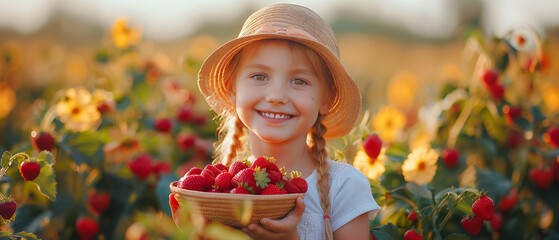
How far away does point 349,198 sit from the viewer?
5.71ft

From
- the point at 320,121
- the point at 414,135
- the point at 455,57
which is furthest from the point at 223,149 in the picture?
the point at 455,57

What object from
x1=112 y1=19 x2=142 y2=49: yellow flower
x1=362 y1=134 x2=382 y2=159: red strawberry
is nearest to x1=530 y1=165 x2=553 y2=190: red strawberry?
x1=362 y1=134 x2=382 y2=159: red strawberry

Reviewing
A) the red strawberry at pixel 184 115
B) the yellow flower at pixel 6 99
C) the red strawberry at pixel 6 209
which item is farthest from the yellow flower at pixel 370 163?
the yellow flower at pixel 6 99

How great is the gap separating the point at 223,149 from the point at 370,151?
0.52 metres

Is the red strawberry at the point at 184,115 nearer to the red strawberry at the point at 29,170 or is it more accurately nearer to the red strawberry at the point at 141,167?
the red strawberry at the point at 141,167

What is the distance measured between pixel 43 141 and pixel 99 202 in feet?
1.65

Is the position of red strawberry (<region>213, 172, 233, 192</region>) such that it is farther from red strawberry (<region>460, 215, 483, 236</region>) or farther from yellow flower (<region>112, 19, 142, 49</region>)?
yellow flower (<region>112, 19, 142, 49</region>)

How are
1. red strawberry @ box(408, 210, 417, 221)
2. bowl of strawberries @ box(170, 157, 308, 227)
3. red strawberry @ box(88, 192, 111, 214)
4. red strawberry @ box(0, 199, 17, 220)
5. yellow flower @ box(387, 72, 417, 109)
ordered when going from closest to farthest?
bowl of strawberries @ box(170, 157, 308, 227) < red strawberry @ box(0, 199, 17, 220) < red strawberry @ box(408, 210, 417, 221) < red strawberry @ box(88, 192, 111, 214) < yellow flower @ box(387, 72, 417, 109)

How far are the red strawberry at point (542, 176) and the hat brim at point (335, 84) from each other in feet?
4.03

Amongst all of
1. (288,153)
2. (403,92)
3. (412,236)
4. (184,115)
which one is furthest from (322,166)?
(403,92)

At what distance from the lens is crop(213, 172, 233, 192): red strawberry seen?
1.40 m

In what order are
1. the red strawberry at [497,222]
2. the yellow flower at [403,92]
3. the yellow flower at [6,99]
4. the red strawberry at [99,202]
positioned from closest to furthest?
the red strawberry at [497,222], the red strawberry at [99,202], the yellow flower at [6,99], the yellow flower at [403,92]

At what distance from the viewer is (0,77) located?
212 inches

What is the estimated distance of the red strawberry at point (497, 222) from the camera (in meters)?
2.59
